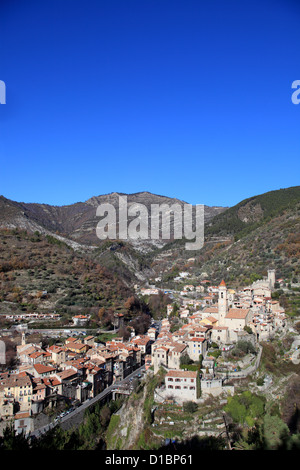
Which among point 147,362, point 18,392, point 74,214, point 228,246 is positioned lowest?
A: point 18,392

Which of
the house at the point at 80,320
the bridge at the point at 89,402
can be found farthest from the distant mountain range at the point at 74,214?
the bridge at the point at 89,402

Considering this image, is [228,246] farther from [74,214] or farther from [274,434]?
[74,214]

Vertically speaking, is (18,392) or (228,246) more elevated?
(228,246)

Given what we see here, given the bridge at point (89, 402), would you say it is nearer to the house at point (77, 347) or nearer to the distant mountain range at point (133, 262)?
the house at point (77, 347)

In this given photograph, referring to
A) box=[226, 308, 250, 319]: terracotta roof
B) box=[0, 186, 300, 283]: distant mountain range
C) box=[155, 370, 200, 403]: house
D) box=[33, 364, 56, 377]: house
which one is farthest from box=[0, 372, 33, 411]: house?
box=[0, 186, 300, 283]: distant mountain range

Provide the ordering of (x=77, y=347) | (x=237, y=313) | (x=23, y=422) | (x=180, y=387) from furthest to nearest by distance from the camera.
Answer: (x=77, y=347) < (x=237, y=313) < (x=23, y=422) < (x=180, y=387)

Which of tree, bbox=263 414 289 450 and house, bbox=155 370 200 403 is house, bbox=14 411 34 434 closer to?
house, bbox=155 370 200 403

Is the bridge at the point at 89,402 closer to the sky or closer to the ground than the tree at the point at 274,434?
closer to the ground

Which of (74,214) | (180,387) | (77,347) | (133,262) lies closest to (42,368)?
(77,347)
